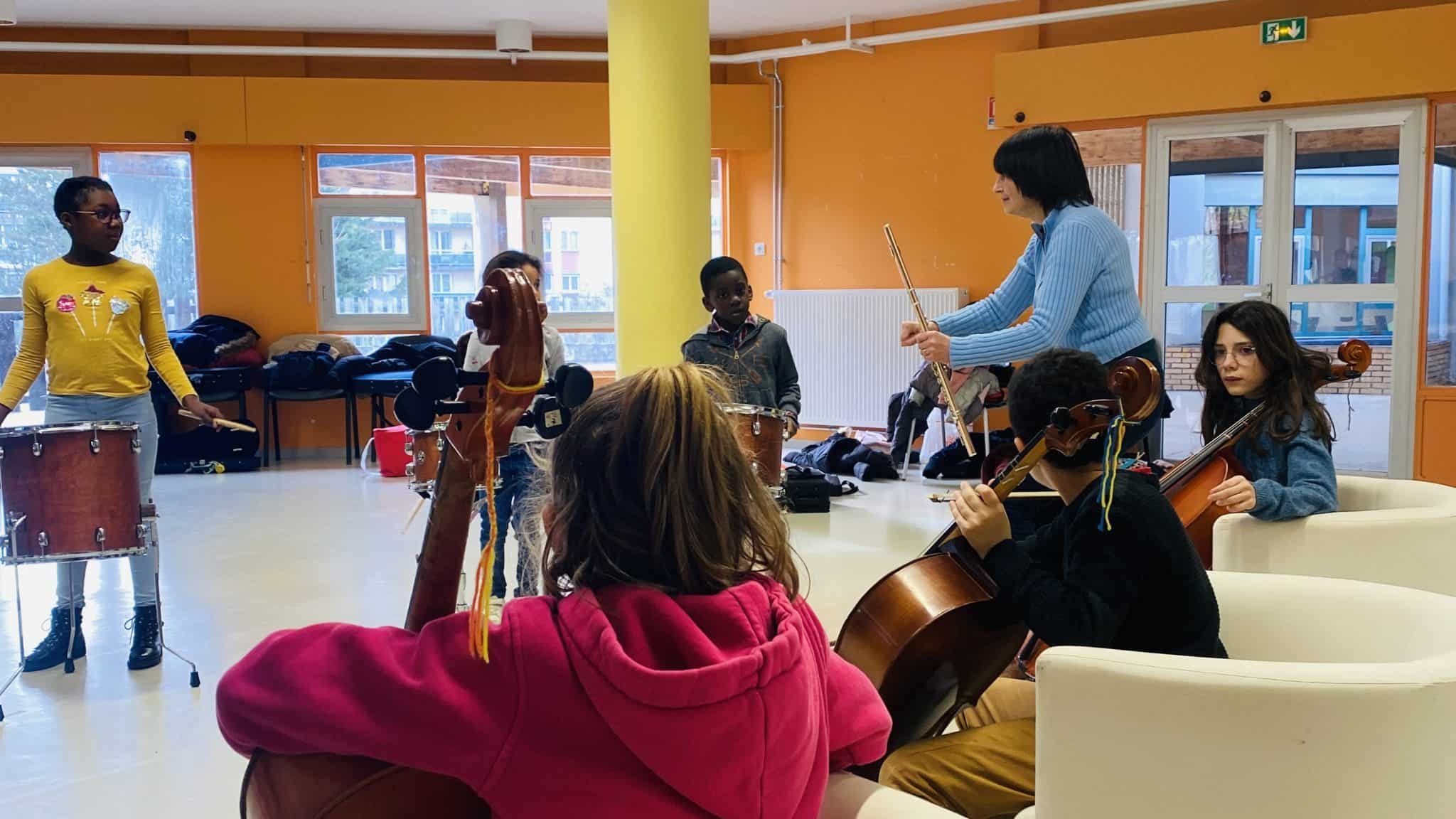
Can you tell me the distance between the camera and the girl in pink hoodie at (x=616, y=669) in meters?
0.98

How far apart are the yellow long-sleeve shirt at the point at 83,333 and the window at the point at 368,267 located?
4872mm

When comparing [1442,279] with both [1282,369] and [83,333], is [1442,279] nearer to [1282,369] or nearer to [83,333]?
[1282,369]

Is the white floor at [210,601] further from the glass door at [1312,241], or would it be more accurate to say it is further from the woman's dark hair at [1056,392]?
the glass door at [1312,241]

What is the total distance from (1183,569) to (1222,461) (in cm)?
108

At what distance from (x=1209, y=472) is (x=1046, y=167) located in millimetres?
792

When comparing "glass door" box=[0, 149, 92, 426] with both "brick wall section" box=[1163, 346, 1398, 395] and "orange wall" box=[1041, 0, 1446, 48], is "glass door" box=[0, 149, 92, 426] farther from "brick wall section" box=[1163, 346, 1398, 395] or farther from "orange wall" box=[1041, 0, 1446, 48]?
"brick wall section" box=[1163, 346, 1398, 395]

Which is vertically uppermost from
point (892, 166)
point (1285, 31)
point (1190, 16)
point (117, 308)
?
point (1190, 16)

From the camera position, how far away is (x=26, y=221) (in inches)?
309

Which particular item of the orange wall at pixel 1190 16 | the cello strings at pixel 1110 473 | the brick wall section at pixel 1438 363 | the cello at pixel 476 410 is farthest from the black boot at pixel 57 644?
the brick wall section at pixel 1438 363

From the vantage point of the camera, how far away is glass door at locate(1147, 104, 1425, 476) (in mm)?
6234

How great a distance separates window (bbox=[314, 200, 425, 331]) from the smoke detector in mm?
1349

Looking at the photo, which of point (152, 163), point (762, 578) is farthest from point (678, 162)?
point (152, 163)

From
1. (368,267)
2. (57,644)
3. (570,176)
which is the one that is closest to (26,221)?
(368,267)

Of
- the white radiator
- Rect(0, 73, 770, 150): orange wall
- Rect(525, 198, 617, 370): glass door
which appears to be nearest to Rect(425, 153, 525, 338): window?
Rect(525, 198, 617, 370): glass door
